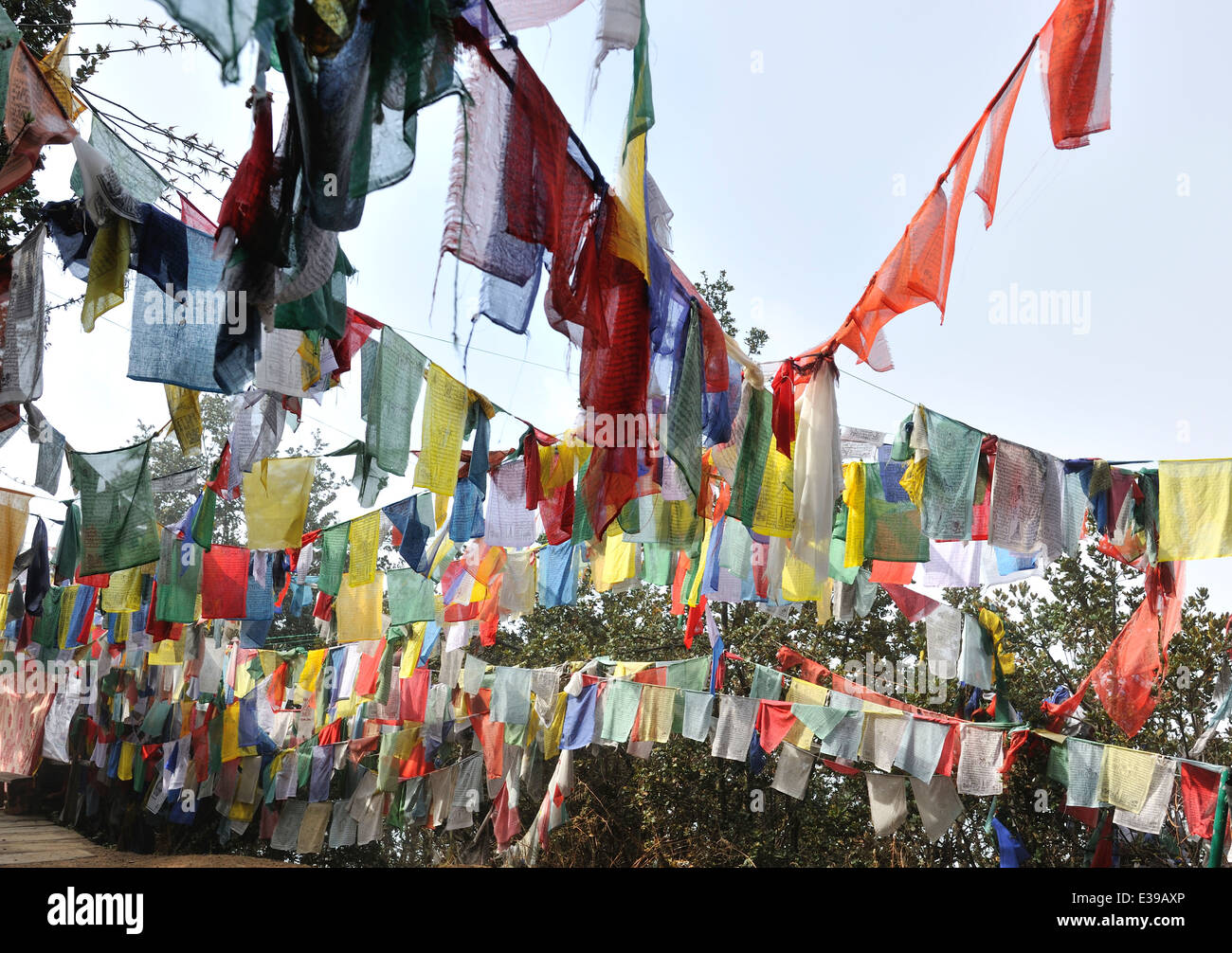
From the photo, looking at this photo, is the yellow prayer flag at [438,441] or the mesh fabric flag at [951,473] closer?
the yellow prayer flag at [438,441]

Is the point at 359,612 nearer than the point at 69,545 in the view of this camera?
No

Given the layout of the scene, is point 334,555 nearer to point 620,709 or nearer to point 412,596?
point 412,596

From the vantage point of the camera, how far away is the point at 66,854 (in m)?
13.9

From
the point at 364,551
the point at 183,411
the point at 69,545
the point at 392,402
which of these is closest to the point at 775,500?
the point at 392,402

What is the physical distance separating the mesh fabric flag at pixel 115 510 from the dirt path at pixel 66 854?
766 centimetres

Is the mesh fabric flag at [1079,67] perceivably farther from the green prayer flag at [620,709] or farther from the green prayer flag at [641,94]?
the green prayer flag at [620,709]

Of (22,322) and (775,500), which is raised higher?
(22,322)

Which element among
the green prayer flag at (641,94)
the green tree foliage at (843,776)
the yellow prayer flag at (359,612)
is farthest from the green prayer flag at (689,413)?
the green tree foliage at (843,776)

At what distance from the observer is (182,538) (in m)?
7.30

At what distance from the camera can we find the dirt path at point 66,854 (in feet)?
41.3

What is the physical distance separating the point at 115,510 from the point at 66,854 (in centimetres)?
1099

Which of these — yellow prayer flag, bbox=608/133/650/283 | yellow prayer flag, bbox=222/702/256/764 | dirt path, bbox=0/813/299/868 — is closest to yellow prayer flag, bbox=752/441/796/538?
yellow prayer flag, bbox=608/133/650/283
